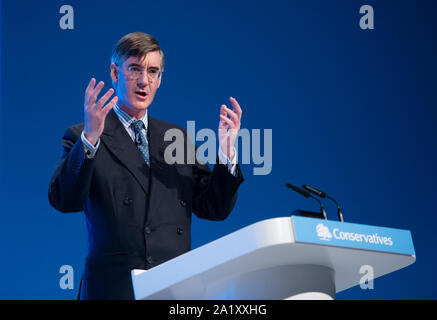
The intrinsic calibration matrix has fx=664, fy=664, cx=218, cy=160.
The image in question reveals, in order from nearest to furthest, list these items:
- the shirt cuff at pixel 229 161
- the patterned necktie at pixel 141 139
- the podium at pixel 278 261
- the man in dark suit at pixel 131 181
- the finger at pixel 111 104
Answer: the podium at pixel 278 261
the finger at pixel 111 104
the man in dark suit at pixel 131 181
the shirt cuff at pixel 229 161
the patterned necktie at pixel 141 139

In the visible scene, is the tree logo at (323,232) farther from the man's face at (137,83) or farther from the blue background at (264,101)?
the blue background at (264,101)

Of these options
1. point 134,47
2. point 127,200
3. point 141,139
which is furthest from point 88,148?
point 134,47

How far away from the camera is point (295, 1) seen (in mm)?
4082

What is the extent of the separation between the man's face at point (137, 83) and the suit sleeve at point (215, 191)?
0.31 m

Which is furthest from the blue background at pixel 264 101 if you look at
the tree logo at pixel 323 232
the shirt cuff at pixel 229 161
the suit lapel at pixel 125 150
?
the tree logo at pixel 323 232

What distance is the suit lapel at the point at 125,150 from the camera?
7.27 ft

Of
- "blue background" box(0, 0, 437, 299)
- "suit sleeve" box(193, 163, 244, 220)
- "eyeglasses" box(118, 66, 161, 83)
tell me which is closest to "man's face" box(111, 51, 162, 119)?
"eyeglasses" box(118, 66, 161, 83)

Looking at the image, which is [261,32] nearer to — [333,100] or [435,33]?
[333,100]

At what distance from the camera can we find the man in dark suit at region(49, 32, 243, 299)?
2006 millimetres

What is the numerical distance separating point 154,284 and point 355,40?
117 inches

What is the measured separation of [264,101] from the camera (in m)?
3.93

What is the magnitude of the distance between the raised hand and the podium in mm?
662

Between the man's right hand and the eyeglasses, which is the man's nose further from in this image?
the man's right hand

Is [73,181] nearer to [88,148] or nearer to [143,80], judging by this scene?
[88,148]
